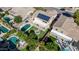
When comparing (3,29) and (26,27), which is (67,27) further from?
(3,29)

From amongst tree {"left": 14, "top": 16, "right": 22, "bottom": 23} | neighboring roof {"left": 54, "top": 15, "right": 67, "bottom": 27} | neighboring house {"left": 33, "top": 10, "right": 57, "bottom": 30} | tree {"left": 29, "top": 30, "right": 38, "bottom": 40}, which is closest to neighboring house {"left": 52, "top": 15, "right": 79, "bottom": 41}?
neighboring roof {"left": 54, "top": 15, "right": 67, "bottom": 27}

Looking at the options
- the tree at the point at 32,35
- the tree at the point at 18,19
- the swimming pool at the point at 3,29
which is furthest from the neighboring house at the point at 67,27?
the swimming pool at the point at 3,29

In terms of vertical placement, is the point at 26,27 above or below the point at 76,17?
below

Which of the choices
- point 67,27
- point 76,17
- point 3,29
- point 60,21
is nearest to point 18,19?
point 3,29

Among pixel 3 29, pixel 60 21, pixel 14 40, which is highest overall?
pixel 60 21

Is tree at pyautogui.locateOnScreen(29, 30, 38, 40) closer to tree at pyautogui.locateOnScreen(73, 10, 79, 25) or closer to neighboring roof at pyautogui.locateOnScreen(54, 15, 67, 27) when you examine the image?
neighboring roof at pyautogui.locateOnScreen(54, 15, 67, 27)

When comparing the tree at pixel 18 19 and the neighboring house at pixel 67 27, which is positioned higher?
the tree at pixel 18 19

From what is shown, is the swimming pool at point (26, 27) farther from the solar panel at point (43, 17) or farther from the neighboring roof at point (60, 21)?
the neighboring roof at point (60, 21)
